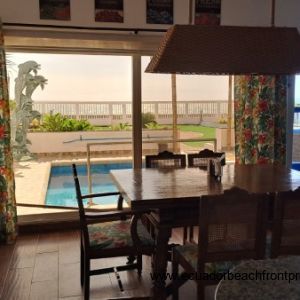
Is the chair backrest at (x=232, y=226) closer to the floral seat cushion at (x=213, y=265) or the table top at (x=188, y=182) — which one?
the floral seat cushion at (x=213, y=265)

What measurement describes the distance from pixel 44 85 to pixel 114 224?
7.13ft

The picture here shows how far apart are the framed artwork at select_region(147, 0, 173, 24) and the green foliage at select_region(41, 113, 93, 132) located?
1432 millimetres

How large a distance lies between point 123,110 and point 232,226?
276 centimetres

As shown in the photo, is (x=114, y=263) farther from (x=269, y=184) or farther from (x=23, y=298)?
(x=269, y=184)

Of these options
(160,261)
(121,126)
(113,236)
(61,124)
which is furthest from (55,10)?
(160,261)

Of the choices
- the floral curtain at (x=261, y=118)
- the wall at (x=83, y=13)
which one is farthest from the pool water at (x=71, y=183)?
the wall at (x=83, y=13)

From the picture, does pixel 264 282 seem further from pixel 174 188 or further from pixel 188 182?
pixel 188 182

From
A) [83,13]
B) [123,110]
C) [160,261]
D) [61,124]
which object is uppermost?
[83,13]

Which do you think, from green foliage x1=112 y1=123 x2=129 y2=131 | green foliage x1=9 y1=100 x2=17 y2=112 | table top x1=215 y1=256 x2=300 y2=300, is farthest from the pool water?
table top x1=215 y1=256 x2=300 y2=300

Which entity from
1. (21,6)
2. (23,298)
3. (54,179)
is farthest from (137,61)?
(23,298)

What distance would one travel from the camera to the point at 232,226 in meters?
1.89

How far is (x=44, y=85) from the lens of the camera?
165 inches

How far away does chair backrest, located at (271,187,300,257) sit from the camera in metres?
1.89

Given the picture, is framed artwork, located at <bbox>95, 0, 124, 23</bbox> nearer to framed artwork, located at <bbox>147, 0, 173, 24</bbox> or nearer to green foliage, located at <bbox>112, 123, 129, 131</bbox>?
framed artwork, located at <bbox>147, 0, 173, 24</bbox>
